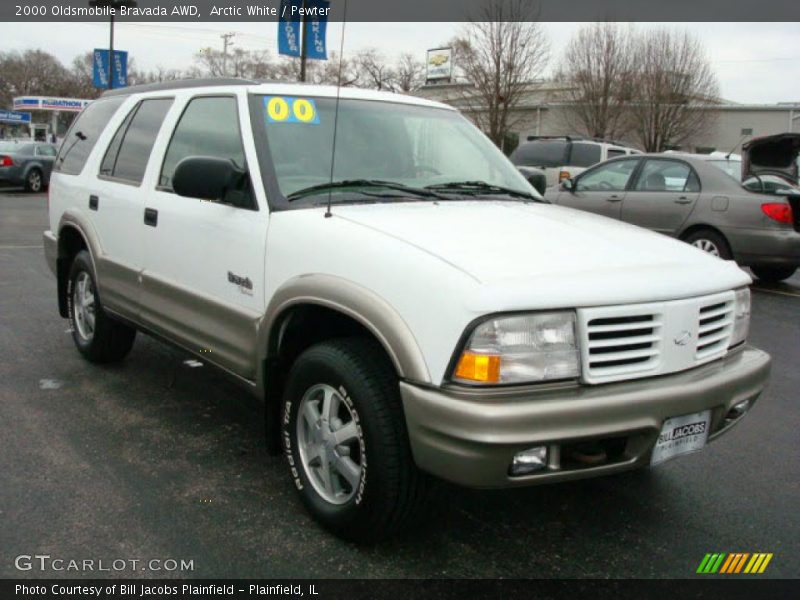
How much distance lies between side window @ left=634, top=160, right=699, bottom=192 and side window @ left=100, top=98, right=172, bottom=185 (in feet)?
22.1

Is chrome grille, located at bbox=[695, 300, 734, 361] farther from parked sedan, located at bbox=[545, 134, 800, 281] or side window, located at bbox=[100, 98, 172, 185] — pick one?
parked sedan, located at bbox=[545, 134, 800, 281]

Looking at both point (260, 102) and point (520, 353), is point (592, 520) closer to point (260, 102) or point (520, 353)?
point (520, 353)

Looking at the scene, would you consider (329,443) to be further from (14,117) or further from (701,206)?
(14,117)

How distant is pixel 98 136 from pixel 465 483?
3927 mm

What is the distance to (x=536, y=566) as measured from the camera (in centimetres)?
292

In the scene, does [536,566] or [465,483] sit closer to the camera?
[465,483]

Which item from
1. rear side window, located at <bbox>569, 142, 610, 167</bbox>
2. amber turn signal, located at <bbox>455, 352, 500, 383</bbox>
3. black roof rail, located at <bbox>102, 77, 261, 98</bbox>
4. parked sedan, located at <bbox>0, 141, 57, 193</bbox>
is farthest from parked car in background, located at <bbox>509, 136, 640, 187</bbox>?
parked sedan, located at <bbox>0, 141, 57, 193</bbox>

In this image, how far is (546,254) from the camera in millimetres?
2807

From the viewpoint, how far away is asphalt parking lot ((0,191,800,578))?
2.92m

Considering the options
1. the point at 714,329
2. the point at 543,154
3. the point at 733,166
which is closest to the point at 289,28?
the point at 543,154

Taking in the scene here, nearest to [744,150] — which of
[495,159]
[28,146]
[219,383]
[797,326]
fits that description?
[797,326]

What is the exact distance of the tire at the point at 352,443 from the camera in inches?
106

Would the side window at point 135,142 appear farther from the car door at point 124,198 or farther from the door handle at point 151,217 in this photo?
the door handle at point 151,217

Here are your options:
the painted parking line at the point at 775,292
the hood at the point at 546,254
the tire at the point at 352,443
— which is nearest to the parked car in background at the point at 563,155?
the painted parking line at the point at 775,292
